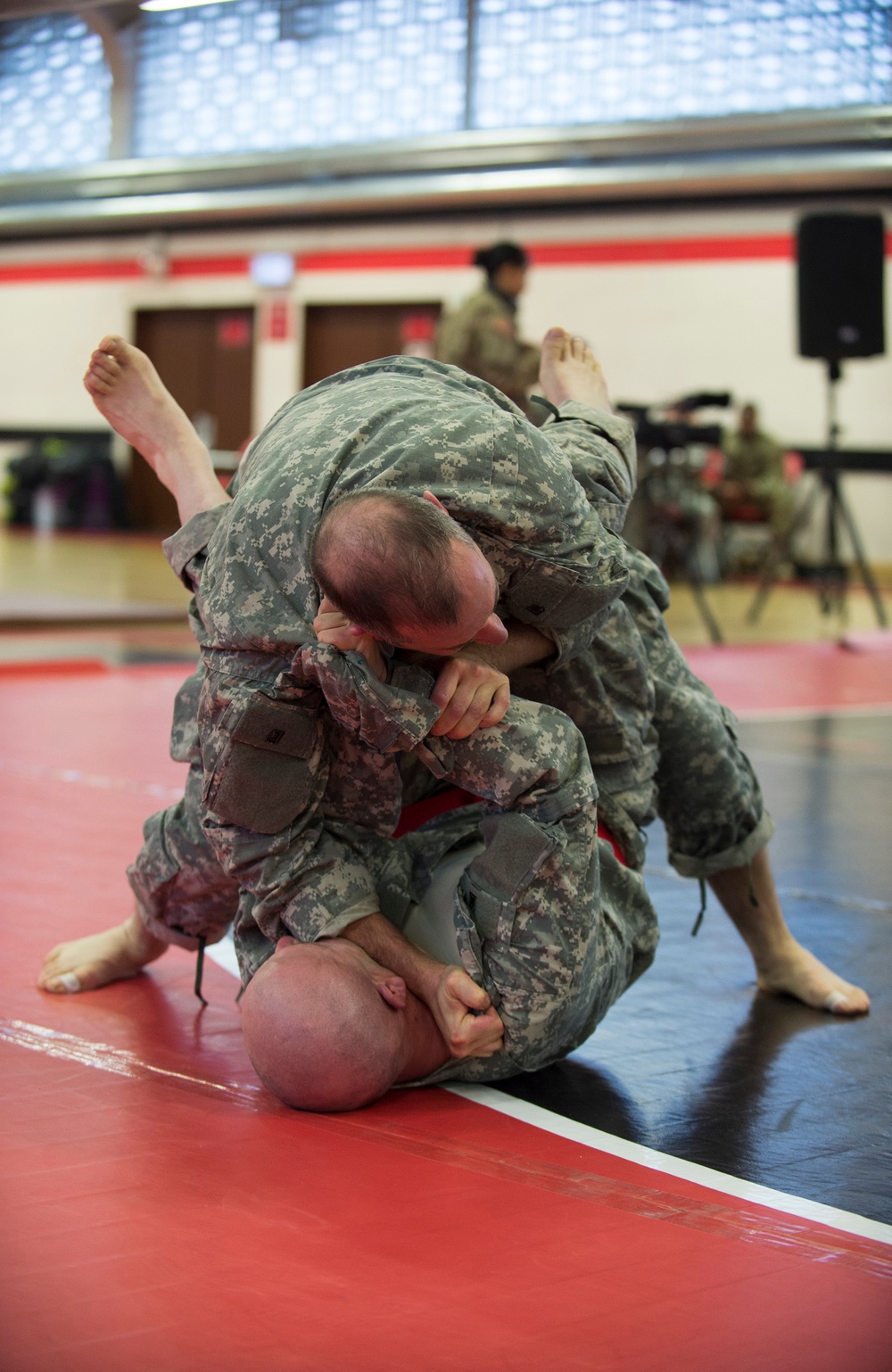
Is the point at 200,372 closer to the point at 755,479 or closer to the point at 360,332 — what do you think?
the point at 360,332

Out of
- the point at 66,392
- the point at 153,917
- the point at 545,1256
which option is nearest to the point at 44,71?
the point at 153,917

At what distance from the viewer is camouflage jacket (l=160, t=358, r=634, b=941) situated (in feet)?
4.06

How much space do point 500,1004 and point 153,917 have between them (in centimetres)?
A: 46

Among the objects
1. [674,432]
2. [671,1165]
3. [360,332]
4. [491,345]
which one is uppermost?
[360,332]

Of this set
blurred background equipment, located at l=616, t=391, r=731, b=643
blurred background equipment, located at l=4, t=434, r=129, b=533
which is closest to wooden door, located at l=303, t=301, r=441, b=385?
blurred background equipment, located at l=4, t=434, r=129, b=533

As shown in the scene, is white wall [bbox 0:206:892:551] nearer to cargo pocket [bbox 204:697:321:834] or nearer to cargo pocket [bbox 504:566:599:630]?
cargo pocket [bbox 504:566:599:630]

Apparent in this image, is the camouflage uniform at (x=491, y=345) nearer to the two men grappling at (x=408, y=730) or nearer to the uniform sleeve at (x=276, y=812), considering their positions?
the two men grappling at (x=408, y=730)

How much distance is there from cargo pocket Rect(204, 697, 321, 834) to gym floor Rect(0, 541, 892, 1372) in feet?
0.91

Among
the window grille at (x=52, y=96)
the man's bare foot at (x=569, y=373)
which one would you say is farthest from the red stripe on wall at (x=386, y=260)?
the man's bare foot at (x=569, y=373)

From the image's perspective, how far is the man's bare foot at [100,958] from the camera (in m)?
1.66

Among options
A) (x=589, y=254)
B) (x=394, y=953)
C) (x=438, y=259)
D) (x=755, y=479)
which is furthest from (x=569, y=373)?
(x=438, y=259)

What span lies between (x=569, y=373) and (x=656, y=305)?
10292mm

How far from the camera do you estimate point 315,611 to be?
4.03 ft

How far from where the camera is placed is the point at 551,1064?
1525mm
